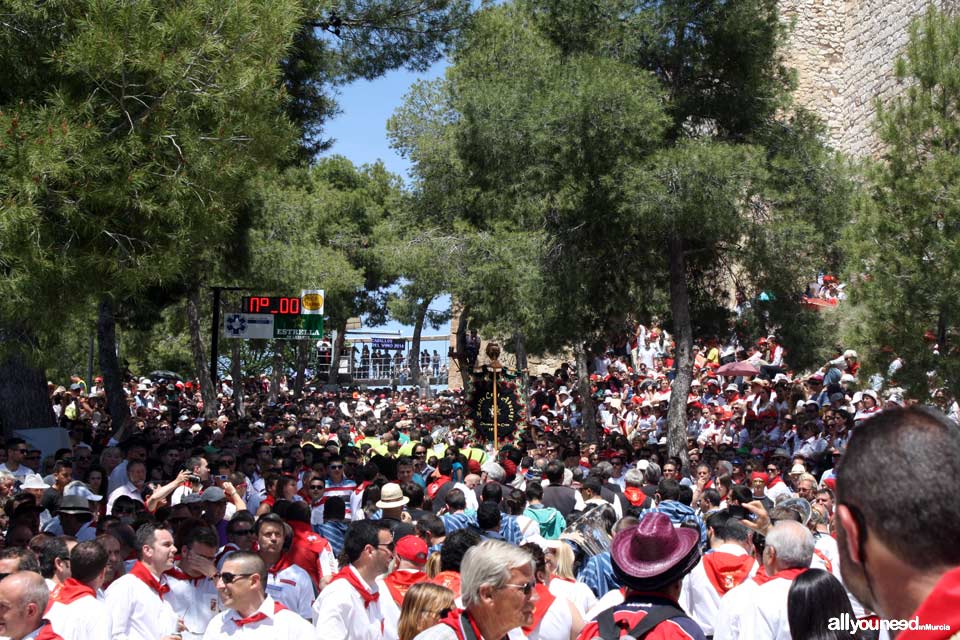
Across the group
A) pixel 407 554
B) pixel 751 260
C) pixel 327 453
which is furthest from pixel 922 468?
pixel 751 260

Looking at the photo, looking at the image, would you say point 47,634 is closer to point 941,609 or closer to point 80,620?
point 80,620

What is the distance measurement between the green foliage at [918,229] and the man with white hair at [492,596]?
10308 mm

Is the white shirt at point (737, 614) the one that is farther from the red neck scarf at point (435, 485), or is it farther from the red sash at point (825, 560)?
the red neck scarf at point (435, 485)

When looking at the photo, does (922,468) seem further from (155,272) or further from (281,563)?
(155,272)

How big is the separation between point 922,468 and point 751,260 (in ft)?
53.1

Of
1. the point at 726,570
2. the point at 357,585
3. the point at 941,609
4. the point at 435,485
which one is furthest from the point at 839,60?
the point at 941,609

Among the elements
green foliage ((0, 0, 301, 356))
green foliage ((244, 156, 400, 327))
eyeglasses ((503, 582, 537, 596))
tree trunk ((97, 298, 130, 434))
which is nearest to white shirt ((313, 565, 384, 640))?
eyeglasses ((503, 582, 537, 596))

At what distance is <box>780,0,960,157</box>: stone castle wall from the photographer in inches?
1343

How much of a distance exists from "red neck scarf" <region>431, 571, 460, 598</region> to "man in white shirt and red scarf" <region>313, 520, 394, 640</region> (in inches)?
13.8

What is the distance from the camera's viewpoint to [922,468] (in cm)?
171

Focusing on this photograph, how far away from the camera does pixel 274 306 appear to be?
22359 mm

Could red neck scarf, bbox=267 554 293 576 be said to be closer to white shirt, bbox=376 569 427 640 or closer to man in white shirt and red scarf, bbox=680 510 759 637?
white shirt, bbox=376 569 427 640

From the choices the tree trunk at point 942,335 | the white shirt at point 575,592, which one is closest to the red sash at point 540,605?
the white shirt at point 575,592

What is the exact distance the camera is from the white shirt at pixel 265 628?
4.69 metres
